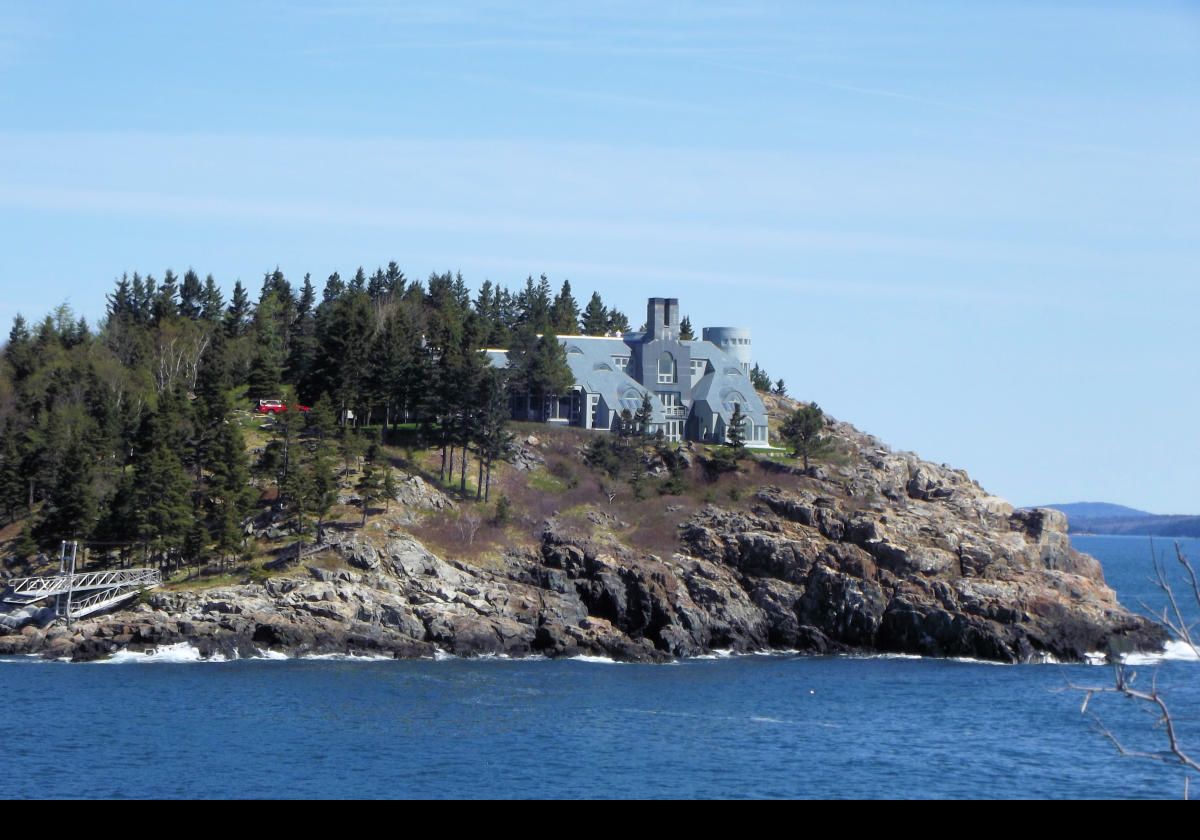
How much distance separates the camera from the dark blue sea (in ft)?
141

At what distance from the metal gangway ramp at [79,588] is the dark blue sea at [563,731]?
19.9ft

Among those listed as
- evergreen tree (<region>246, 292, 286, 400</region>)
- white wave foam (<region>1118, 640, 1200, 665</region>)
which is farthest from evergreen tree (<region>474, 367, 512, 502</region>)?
white wave foam (<region>1118, 640, 1200, 665</region>)

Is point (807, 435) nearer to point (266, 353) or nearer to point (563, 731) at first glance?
point (266, 353)

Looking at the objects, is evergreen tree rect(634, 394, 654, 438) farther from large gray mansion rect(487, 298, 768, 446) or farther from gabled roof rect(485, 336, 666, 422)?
large gray mansion rect(487, 298, 768, 446)

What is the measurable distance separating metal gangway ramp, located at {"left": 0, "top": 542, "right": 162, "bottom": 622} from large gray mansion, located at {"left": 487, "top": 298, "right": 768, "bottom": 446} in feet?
105

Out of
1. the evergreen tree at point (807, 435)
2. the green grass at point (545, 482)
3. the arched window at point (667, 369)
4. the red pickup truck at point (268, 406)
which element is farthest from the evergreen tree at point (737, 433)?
the red pickup truck at point (268, 406)

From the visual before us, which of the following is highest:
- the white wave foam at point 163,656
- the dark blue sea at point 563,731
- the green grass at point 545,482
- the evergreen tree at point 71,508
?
the green grass at point 545,482

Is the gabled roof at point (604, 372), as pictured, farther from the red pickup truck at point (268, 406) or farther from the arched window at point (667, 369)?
the red pickup truck at point (268, 406)

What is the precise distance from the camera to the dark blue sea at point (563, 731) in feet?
141

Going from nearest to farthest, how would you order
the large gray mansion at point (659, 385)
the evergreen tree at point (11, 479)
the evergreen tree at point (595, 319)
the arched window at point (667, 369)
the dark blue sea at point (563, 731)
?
the dark blue sea at point (563, 731), the evergreen tree at point (11, 479), the large gray mansion at point (659, 385), the arched window at point (667, 369), the evergreen tree at point (595, 319)

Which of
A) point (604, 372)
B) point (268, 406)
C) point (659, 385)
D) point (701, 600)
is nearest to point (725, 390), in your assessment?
point (659, 385)

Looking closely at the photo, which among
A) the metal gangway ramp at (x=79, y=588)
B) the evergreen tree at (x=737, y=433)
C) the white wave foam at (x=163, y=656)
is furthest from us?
the evergreen tree at (x=737, y=433)
